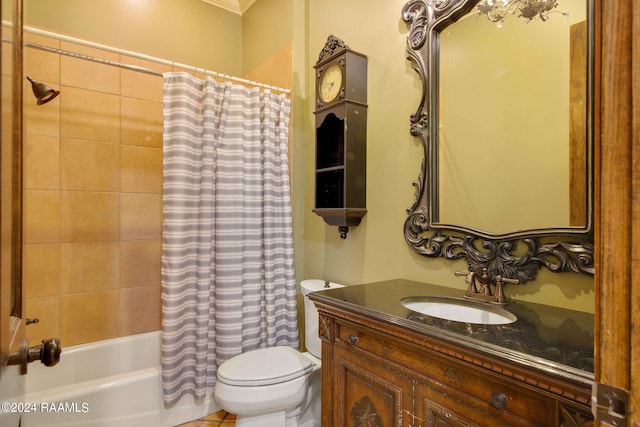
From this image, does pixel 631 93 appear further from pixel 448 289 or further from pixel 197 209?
pixel 197 209

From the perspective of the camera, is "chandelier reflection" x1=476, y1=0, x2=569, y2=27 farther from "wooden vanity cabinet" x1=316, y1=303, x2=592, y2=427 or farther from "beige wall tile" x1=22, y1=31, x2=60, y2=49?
"beige wall tile" x1=22, y1=31, x2=60, y2=49

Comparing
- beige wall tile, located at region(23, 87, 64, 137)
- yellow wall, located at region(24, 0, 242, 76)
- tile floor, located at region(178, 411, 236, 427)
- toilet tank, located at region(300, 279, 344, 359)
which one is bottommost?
tile floor, located at region(178, 411, 236, 427)

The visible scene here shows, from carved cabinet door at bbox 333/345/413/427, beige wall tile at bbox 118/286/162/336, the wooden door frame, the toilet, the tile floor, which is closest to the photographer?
the wooden door frame

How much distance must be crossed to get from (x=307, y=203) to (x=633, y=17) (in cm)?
209

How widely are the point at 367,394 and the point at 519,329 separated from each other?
0.53m

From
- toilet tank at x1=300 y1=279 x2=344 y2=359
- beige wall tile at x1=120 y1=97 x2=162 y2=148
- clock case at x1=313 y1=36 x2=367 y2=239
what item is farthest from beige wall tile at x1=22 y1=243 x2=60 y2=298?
clock case at x1=313 y1=36 x2=367 y2=239

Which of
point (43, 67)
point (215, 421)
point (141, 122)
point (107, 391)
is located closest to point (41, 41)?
point (43, 67)

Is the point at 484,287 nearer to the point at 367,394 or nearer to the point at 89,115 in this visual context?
the point at 367,394

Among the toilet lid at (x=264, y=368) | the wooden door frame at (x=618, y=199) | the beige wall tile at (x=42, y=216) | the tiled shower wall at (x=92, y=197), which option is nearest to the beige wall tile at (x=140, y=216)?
the tiled shower wall at (x=92, y=197)

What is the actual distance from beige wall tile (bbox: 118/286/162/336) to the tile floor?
0.76 metres

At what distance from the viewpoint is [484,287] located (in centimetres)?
124

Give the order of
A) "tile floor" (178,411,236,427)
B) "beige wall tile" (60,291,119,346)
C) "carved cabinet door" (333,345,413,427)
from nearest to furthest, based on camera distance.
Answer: "carved cabinet door" (333,345,413,427) < "tile floor" (178,411,236,427) < "beige wall tile" (60,291,119,346)

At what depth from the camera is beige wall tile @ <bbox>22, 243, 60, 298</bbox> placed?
204 cm

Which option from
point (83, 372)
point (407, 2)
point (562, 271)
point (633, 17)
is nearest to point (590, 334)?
point (562, 271)
